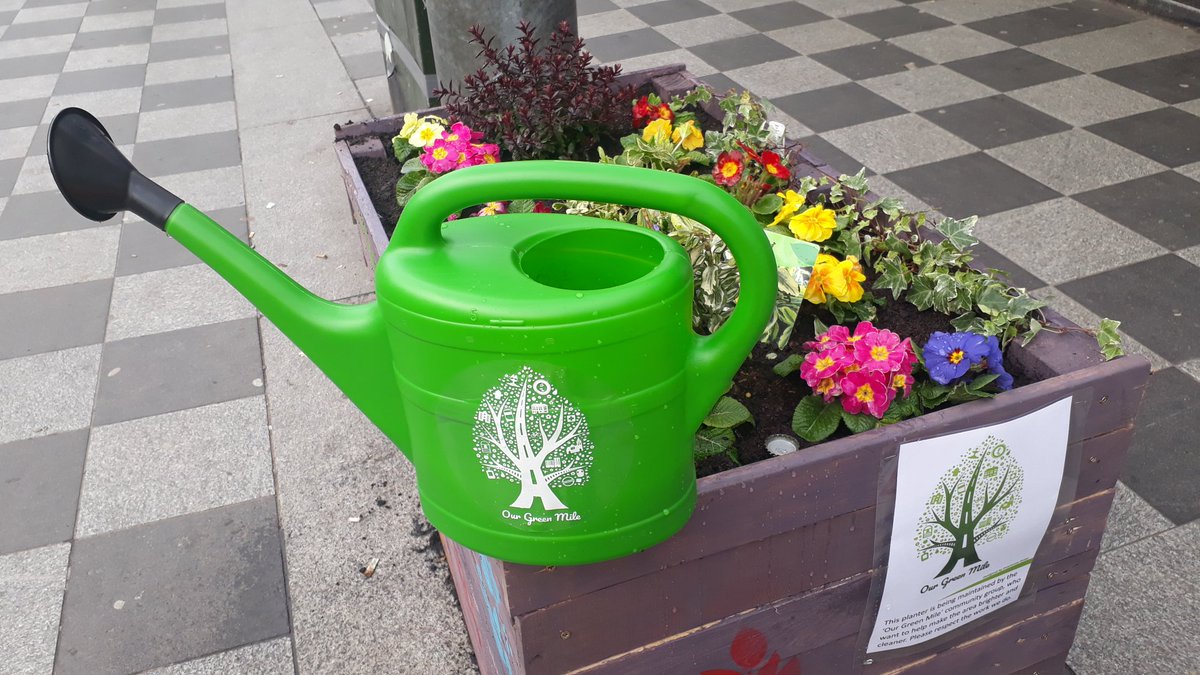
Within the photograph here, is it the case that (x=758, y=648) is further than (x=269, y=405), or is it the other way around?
(x=269, y=405)

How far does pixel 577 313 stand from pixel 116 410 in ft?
7.78

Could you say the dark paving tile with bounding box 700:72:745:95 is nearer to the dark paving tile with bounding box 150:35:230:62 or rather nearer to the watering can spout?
the dark paving tile with bounding box 150:35:230:62

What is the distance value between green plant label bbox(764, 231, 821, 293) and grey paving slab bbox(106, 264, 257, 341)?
2193 mm

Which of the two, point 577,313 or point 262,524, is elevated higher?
point 577,313

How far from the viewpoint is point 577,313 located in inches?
40.8

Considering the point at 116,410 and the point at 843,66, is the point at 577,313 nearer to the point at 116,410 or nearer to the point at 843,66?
the point at 116,410

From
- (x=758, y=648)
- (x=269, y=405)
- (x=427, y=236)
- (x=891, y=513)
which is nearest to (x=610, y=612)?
(x=758, y=648)

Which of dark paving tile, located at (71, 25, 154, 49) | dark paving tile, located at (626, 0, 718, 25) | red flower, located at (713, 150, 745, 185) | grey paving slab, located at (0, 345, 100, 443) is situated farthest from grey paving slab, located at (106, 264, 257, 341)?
dark paving tile, located at (71, 25, 154, 49)

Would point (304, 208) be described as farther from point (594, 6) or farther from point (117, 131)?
point (594, 6)

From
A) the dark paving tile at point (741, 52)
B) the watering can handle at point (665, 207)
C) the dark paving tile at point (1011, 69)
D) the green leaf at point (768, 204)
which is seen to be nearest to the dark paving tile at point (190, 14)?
the dark paving tile at point (741, 52)

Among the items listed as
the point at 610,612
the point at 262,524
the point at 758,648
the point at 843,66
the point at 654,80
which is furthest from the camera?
the point at 843,66

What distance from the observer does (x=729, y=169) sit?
218 cm

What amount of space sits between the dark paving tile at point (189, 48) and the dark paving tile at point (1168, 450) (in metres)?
5.47

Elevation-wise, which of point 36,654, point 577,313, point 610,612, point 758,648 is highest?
point 577,313
